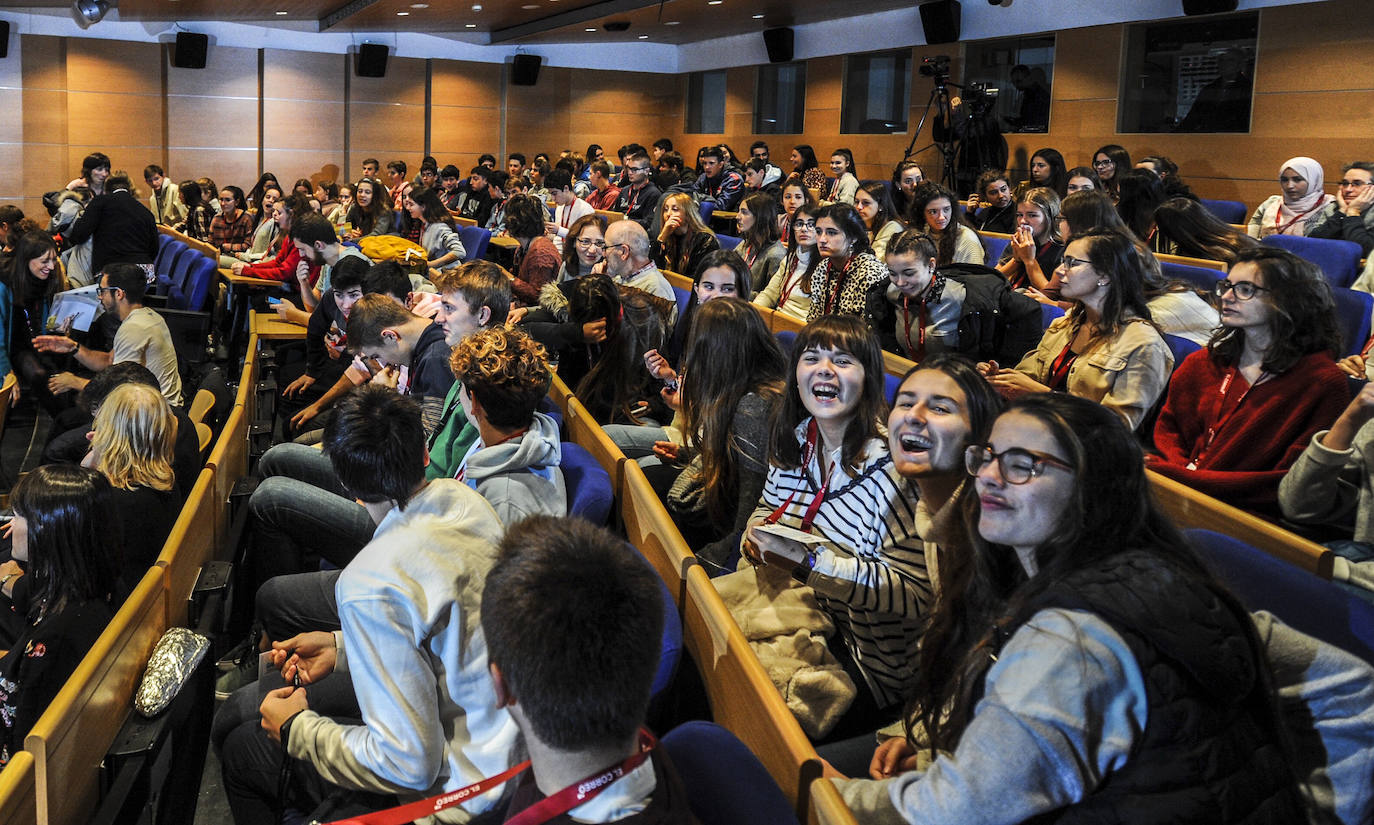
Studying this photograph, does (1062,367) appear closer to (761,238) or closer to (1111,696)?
(1111,696)

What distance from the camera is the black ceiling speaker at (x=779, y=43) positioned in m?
13.4

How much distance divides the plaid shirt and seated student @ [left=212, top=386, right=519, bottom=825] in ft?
31.0

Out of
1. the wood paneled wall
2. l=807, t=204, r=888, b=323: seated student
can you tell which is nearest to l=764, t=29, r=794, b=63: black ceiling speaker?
the wood paneled wall

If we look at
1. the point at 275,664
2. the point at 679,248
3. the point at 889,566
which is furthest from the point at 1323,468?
the point at 679,248

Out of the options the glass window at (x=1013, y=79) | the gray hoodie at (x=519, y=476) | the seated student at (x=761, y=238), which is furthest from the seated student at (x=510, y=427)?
the glass window at (x=1013, y=79)

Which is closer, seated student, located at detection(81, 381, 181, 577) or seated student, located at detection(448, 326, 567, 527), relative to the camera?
seated student, located at detection(448, 326, 567, 527)

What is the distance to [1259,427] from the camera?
9.20 ft

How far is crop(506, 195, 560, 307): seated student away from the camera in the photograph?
5.64 metres

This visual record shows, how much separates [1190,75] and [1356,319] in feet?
17.9

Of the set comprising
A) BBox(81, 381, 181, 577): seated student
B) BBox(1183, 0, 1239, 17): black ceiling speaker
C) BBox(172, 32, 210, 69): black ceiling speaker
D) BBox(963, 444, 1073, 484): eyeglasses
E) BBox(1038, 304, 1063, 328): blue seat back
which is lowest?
BBox(81, 381, 181, 577): seated student

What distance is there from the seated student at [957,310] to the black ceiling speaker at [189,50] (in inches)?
513

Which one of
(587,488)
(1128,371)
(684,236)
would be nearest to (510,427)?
(587,488)

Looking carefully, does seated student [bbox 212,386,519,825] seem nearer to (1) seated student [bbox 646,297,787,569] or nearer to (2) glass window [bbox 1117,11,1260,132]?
(1) seated student [bbox 646,297,787,569]

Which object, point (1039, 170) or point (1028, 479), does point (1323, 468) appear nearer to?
point (1028, 479)
